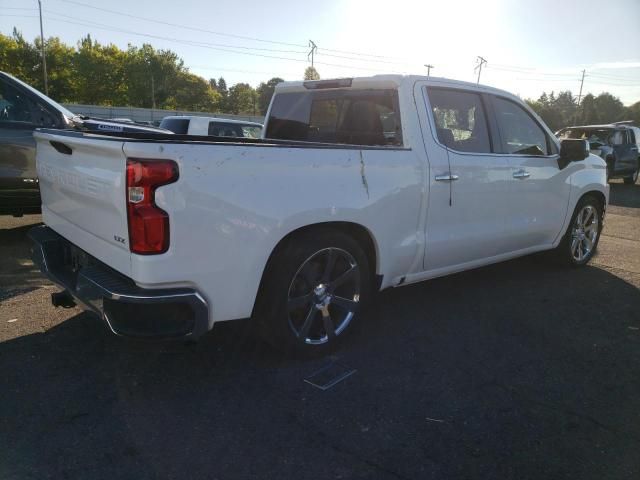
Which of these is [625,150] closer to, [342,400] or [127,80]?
[342,400]

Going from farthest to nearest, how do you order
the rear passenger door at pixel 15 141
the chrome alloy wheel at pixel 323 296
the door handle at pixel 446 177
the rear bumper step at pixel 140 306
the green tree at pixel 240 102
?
the green tree at pixel 240 102 < the rear passenger door at pixel 15 141 < the door handle at pixel 446 177 < the chrome alloy wheel at pixel 323 296 < the rear bumper step at pixel 140 306

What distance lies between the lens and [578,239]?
5.69 m

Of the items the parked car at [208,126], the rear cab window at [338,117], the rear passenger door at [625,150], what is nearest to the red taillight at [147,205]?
the rear cab window at [338,117]

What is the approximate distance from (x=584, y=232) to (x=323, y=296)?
153 inches

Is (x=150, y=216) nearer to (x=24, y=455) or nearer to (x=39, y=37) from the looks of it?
(x=24, y=455)

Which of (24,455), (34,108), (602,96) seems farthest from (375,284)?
(602,96)

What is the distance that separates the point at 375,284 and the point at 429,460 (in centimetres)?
145

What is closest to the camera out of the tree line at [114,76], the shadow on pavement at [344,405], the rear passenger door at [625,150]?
the shadow on pavement at [344,405]

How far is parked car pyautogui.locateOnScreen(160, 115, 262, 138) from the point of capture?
37.8ft

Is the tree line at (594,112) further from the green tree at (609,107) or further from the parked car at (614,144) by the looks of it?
the parked car at (614,144)

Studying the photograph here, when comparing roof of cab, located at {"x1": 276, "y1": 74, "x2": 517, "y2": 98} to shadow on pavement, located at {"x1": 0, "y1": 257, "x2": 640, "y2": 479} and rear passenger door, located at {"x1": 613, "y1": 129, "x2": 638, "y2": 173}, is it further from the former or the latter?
rear passenger door, located at {"x1": 613, "y1": 129, "x2": 638, "y2": 173}

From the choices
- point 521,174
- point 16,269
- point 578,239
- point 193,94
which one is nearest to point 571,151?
point 521,174

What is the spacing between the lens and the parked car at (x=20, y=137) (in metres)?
5.46

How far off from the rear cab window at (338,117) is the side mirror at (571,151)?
201cm
